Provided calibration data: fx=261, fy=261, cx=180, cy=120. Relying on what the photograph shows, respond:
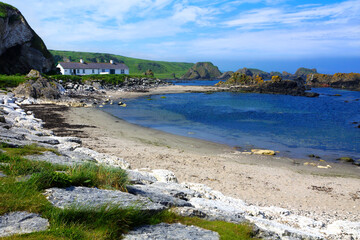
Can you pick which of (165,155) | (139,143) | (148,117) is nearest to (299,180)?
(165,155)

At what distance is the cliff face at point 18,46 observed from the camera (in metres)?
63.8

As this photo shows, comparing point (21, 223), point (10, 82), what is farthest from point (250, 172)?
point (10, 82)

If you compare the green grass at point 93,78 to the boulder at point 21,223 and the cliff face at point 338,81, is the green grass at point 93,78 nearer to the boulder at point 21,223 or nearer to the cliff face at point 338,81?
the boulder at point 21,223

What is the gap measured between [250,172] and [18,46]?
76.7 metres

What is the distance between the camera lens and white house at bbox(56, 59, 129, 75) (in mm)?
93125

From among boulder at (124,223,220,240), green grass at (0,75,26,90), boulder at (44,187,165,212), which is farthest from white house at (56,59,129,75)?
boulder at (124,223,220,240)

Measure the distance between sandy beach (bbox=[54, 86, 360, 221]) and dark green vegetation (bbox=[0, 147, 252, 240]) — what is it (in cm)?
662

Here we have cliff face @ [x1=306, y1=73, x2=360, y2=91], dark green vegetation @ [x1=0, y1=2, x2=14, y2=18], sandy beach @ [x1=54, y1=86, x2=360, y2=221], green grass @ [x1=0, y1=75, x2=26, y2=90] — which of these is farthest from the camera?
cliff face @ [x1=306, y1=73, x2=360, y2=91]

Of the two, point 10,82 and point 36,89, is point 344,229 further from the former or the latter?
point 10,82

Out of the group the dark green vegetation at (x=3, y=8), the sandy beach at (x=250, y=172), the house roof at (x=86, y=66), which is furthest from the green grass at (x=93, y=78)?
the sandy beach at (x=250, y=172)

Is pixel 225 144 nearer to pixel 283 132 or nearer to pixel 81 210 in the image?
pixel 283 132

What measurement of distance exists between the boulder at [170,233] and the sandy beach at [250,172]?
6.75 metres

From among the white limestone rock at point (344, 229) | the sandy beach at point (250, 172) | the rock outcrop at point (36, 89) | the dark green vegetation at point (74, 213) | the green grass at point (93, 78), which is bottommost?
the sandy beach at point (250, 172)

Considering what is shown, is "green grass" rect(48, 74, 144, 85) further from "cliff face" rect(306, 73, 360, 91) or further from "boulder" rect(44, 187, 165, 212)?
"cliff face" rect(306, 73, 360, 91)
